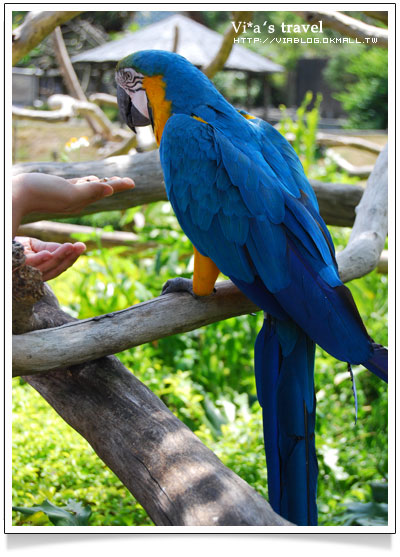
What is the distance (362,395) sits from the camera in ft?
6.03

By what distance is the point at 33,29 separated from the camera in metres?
1.54

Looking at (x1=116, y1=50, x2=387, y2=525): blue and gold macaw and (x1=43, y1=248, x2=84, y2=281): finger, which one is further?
(x1=43, y1=248, x2=84, y2=281): finger

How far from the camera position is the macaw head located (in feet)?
3.17

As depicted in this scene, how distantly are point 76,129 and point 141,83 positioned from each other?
380cm

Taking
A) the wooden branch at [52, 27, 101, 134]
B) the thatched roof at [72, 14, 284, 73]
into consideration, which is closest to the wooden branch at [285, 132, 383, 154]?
the thatched roof at [72, 14, 284, 73]

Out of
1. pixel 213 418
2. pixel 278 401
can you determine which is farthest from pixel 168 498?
pixel 213 418

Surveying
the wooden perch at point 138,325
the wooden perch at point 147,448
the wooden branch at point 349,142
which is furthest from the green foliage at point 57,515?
the wooden branch at point 349,142

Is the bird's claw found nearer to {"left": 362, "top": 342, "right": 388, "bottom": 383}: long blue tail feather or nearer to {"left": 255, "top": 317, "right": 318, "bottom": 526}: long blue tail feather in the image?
{"left": 255, "top": 317, "right": 318, "bottom": 526}: long blue tail feather

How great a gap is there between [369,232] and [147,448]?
717 millimetres

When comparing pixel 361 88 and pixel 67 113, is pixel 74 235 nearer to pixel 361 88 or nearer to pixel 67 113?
pixel 67 113

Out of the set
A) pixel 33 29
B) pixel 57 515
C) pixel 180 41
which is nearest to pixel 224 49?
pixel 33 29

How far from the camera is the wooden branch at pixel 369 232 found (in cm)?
117
